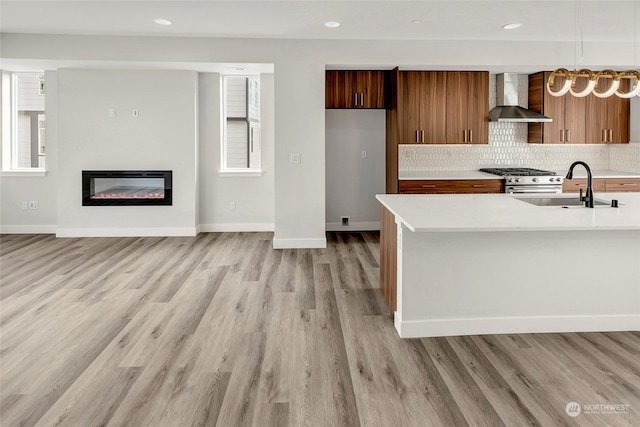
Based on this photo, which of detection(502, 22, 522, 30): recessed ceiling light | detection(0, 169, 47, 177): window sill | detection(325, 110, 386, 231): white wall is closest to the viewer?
detection(502, 22, 522, 30): recessed ceiling light

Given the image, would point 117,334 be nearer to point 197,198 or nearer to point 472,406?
point 472,406

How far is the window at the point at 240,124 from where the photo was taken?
281 inches

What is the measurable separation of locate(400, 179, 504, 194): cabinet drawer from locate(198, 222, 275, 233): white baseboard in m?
2.15

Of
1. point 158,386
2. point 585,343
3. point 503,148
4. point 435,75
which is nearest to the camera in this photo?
point 158,386

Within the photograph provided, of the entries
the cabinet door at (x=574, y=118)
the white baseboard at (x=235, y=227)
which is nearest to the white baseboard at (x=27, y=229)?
the white baseboard at (x=235, y=227)

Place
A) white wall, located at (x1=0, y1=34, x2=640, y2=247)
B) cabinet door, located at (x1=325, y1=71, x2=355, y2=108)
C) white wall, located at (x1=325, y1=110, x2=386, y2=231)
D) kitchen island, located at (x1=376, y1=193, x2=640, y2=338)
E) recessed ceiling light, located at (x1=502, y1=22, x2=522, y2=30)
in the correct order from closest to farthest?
kitchen island, located at (x1=376, y1=193, x2=640, y2=338) < recessed ceiling light, located at (x1=502, y1=22, x2=522, y2=30) < white wall, located at (x1=0, y1=34, x2=640, y2=247) < cabinet door, located at (x1=325, y1=71, x2=355, y2=108) < white wall, located at (x1=325, y1=110, x2=386, y2=231)

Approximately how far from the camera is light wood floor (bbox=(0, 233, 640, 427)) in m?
2.27

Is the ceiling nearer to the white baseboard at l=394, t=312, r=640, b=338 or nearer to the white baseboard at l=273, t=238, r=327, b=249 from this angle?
the white baseboard at l=273, t=238, r=327, b=249

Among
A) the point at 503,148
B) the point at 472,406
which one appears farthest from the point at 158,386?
the point at 503,148

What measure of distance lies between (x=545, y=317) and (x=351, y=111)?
437 centimetres

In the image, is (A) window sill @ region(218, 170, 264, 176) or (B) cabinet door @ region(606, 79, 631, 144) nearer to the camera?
(B) cabinet door @ region(606, 79, 631, 144)

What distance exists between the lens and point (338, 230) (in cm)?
716

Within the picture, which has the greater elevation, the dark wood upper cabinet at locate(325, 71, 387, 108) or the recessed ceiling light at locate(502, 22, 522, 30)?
the recessed ceiling light at locate(502, 22, 522, 30)

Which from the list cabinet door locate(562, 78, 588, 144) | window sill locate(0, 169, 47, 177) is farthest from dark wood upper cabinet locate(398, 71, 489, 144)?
window sill locate(0, 169, 47, 177)
